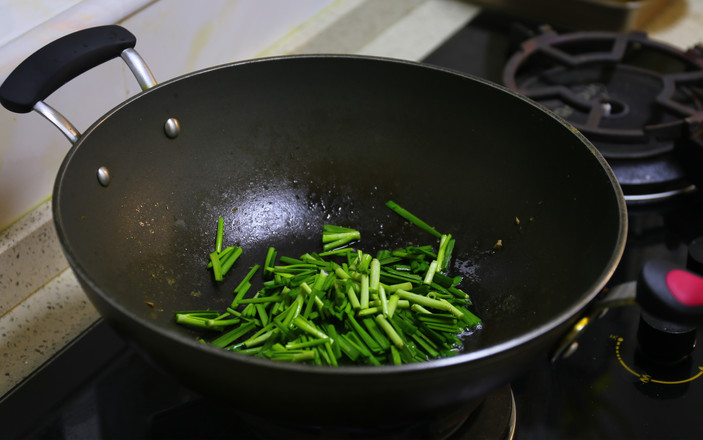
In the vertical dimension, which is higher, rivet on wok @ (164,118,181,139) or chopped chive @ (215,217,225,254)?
rivet on wok @ (164,118,181,139)

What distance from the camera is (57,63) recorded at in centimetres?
75

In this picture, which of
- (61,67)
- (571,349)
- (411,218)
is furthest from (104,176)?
(571,349)

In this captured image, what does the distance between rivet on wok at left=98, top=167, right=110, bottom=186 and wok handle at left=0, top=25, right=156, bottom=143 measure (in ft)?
0.18

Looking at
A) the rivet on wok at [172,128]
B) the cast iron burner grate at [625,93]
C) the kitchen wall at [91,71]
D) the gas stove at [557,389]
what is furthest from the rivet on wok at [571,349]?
the kitchen wall at [91,71]

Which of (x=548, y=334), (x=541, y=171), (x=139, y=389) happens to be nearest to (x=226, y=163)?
(x=139, y=389)

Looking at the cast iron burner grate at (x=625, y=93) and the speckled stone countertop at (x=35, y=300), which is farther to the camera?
the cast iron burner grate at (x=625, y=93)

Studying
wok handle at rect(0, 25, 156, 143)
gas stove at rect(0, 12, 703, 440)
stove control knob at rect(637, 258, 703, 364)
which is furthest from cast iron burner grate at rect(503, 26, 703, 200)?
wok handle at rect(0, 25, 156, 143)

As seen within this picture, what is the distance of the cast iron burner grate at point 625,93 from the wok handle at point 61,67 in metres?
0.67

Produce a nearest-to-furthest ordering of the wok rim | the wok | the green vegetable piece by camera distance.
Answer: the wok rim → the wok → the green vegetable piece

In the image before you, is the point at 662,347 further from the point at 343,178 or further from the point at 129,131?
the point at 129,131

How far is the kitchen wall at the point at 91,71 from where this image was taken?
2.94 feet

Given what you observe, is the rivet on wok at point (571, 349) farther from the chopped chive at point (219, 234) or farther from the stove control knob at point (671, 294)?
the chopped chive at point (219, 234)

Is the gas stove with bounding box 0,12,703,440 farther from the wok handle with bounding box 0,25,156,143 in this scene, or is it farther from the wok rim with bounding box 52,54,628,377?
the wok handle with bounding box 0,25,156,143

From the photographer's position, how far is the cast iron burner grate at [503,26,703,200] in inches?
40.8
